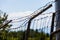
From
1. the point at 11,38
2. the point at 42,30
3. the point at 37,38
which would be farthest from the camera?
the point at 11,38

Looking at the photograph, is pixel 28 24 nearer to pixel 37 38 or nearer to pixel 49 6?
pixel 37 38

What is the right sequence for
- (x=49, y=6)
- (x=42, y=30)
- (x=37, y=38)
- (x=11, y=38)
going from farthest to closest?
(x=11, y=38) < (x=37, y=38) < (x=42, y=30) < (x=49, y=6)

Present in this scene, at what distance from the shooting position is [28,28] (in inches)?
169

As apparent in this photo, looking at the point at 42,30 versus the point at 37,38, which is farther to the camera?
the point at 37,38

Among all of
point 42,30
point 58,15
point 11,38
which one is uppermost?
point 58,15

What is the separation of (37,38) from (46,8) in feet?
2.79

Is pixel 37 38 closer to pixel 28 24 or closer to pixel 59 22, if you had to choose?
pixel 28 24

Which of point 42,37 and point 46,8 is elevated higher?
point 46,8

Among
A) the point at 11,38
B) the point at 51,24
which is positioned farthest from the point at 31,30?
Result: the point at 11,38

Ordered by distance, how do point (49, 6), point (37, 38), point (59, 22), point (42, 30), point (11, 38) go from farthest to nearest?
point (11, 38) → point (37, 38) → point (42, 30) → point (49, 6) → point (59, 22)

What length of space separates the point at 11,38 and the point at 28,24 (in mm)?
1935

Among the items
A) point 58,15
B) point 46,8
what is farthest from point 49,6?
point 58,15

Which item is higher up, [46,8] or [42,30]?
[46,8]

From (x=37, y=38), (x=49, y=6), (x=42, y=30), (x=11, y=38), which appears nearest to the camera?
(x=49, y=6)
